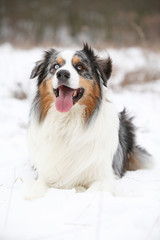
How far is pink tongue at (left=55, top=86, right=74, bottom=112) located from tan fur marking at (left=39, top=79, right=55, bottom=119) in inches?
5.8

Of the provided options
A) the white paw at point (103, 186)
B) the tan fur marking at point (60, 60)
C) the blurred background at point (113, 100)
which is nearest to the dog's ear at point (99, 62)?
the tan fur marking at point (60, 60)

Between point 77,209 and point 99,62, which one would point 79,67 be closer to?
point 99,62

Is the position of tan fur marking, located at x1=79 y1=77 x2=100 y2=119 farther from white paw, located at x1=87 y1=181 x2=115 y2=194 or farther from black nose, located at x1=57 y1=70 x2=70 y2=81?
white paw, located at x1=87 y1=181 x2=115 y2=194

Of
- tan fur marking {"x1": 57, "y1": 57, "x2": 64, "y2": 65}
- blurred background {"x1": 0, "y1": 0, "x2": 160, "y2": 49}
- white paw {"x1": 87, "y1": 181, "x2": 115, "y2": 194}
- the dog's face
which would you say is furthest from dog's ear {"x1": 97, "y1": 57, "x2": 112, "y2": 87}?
blurred background {"x1": 0, "y1": 0, "x2": 160, "y2": 49}

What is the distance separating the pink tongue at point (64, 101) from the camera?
2.68 metres

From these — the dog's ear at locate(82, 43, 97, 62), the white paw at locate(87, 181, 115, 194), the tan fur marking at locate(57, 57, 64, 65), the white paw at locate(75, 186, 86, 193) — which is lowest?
the white paw at locate(75, 186, 86, 193)

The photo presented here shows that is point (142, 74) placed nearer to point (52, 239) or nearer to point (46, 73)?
point (46, 73)

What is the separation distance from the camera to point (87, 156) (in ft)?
9.00

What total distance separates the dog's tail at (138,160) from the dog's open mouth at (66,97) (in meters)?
1.39

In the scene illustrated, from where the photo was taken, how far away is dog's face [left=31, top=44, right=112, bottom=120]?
2.68 m

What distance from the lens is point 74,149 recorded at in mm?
2785

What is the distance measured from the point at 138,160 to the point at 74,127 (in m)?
1.34

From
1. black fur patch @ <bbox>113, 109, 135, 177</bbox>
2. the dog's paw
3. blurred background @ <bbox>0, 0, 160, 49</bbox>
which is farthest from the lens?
blurred background @ <bbox>0, 0, 160, 49</bbox>

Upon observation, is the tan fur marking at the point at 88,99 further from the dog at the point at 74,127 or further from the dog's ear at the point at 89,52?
the dog's ear at the point at 89,52
